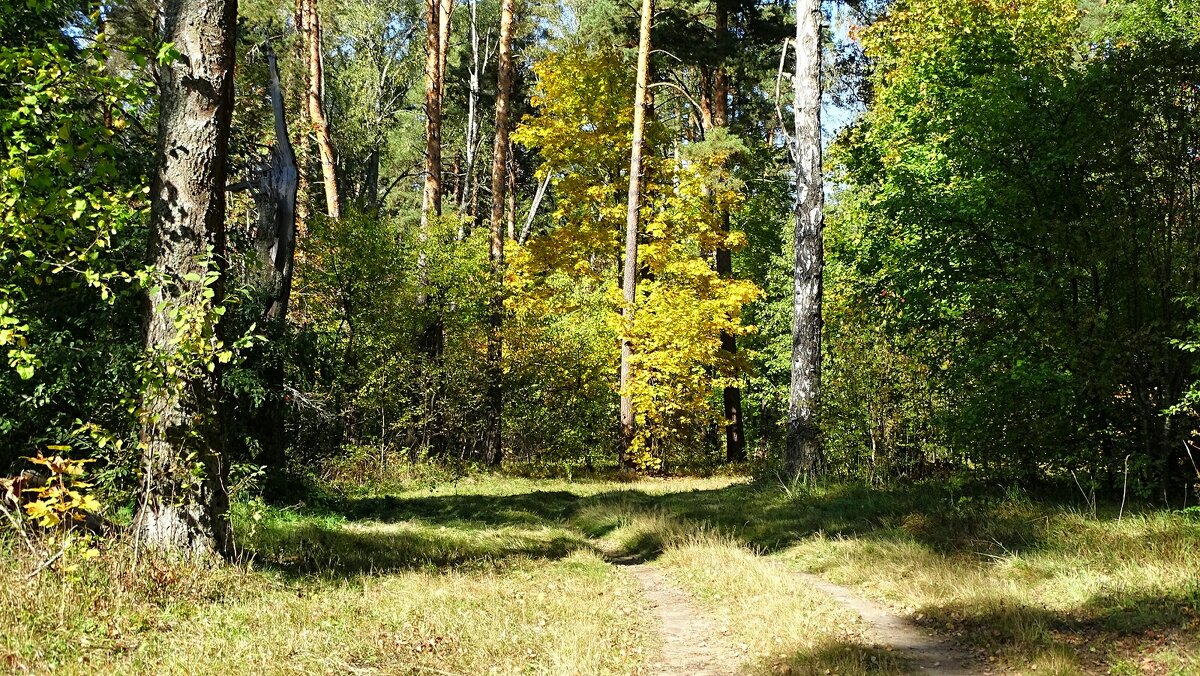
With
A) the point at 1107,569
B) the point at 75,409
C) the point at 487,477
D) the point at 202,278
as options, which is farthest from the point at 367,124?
the point at 1107,569

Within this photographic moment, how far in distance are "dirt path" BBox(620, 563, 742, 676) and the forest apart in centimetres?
5

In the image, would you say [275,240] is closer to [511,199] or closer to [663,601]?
[663,601]

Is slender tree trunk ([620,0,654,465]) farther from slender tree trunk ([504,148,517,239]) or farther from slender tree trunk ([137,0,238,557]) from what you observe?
slender tree trunk ([137,0,238,557])

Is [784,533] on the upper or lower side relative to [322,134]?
lower

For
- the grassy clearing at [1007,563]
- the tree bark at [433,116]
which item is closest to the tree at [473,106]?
the tree bark at [433,116]

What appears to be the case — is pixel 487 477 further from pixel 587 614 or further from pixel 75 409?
pixel 587 614

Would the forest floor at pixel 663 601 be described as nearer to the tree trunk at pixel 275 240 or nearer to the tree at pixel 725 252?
the tree trunk at pixel 275 240

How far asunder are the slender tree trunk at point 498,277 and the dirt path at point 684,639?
12695 mm

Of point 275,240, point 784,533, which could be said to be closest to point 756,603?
point 784,533

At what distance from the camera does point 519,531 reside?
1002 cm

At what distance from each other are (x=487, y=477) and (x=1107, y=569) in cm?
1361

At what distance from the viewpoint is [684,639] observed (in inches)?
215

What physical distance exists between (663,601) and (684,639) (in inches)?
48.7

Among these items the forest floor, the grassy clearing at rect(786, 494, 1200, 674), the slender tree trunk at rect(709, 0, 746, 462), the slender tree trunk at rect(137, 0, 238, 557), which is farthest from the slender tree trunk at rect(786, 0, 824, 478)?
the slender tree trunk at rect(137, 0, 238, 557)
